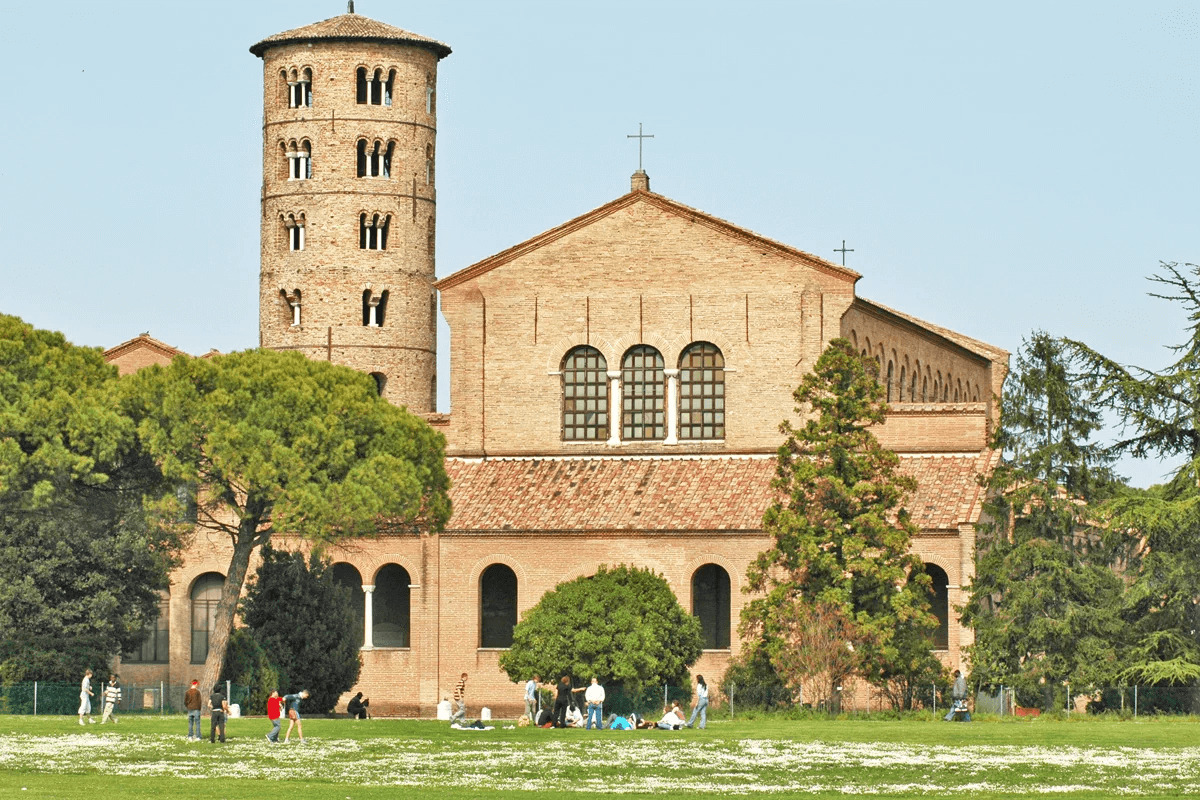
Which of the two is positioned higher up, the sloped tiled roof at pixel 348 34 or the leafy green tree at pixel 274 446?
the sloped tiled roof at pixel 348 34

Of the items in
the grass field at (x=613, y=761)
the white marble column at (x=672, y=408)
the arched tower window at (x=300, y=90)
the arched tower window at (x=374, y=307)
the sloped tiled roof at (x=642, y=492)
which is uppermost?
the arched tower window at (x=300, y=90)

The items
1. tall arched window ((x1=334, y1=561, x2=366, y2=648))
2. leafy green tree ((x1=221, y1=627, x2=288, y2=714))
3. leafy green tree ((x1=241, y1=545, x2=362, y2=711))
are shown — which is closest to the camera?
leafy green tree ((x1=221, y1=627, x2=288, y2=714))

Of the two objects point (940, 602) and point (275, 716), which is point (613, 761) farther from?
point (940, 602)

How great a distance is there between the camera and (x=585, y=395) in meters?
58.5

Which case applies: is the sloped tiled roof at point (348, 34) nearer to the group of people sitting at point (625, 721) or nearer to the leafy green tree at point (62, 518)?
the leafy green tree at point (62, 518)

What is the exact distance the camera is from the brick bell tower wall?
67.9 meters

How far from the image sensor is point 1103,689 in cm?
4831

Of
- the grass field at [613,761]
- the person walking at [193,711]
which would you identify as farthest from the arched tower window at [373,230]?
the person walking at [193,711]

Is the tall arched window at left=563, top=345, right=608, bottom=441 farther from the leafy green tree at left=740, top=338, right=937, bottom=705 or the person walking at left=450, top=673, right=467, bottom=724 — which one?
the leafy green tree at left=740, top=338, right=937, bottom=705

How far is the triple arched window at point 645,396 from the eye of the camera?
2272 inches

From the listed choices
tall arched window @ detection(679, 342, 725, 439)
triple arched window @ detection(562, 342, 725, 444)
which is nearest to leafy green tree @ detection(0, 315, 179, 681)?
triple arched window @ detection(562, 342, 725, 444)

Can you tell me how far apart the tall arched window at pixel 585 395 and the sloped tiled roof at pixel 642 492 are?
29.2 inches

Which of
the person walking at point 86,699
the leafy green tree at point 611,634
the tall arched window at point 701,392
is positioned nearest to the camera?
the person walking at point 86,699

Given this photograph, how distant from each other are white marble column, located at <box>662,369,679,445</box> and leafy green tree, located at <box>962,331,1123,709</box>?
32.9 ft
